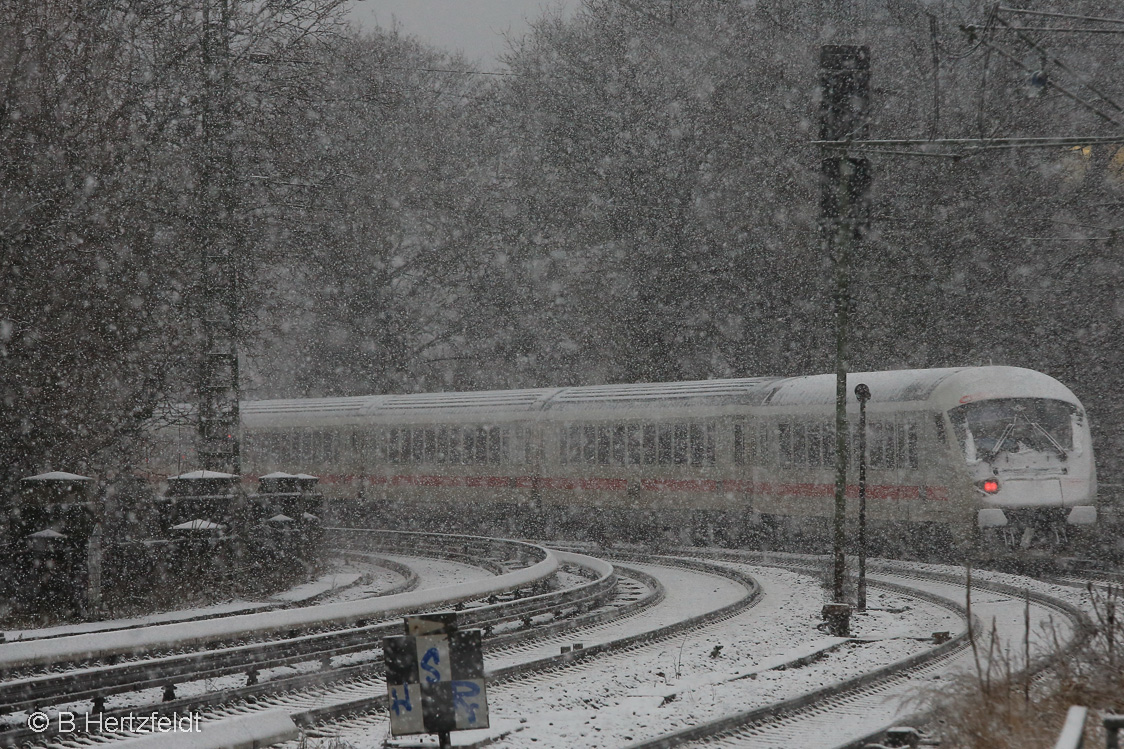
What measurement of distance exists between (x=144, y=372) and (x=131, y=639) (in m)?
7.07

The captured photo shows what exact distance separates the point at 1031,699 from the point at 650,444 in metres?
18.0

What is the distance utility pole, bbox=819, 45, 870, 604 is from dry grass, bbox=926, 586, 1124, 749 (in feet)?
17.0

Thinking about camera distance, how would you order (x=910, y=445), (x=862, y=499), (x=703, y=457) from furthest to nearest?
(x=703, y=457) < (x=910, y=445) < (x=862, y=499)

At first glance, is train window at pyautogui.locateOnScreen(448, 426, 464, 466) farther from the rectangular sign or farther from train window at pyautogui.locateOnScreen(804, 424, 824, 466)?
the rectangular sign

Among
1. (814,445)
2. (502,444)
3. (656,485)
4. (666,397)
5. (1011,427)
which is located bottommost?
(656,485)

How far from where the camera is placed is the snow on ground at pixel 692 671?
8.18m

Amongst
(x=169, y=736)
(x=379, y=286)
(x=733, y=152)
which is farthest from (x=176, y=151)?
(x=379, y=286)

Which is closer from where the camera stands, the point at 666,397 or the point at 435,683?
the point at 435,683

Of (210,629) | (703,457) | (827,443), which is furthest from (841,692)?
(703,457)

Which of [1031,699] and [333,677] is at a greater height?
[1031,699]

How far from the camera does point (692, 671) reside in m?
10.4

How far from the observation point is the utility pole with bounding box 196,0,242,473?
62.1ft

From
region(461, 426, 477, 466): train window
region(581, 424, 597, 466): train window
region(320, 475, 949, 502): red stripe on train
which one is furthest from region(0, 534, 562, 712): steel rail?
region(461, 426, 477, 466): train window

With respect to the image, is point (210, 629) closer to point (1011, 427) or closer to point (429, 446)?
point (1011, 427)
